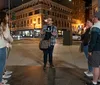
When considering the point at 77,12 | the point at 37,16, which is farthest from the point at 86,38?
the point at 77,12

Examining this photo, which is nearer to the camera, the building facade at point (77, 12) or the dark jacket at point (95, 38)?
the dark jacket at point (95, 38)

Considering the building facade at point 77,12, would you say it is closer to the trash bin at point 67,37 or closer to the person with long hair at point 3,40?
the trash bin at point 67,37

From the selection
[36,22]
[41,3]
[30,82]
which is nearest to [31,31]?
[36,22]

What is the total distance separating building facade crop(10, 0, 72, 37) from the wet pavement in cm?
6560

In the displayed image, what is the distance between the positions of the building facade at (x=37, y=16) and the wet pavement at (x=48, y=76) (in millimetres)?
65597

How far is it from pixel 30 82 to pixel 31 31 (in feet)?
252

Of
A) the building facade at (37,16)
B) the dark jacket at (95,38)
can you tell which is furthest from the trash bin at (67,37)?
the building facade at (37,16)

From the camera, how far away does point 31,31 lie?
3246 inches

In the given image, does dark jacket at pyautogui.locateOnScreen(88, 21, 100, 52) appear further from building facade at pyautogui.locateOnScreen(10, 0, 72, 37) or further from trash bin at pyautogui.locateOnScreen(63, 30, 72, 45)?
building facade at pyautogui.locateOnScreen(10, 0, 72, 37)

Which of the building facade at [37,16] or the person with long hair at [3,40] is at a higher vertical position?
the building facade at [37,16]

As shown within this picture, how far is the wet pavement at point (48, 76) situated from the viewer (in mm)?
5902

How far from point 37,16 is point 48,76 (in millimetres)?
71276

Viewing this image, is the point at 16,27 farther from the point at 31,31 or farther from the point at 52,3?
the point at 52,3

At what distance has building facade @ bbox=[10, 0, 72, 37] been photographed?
7694cm
